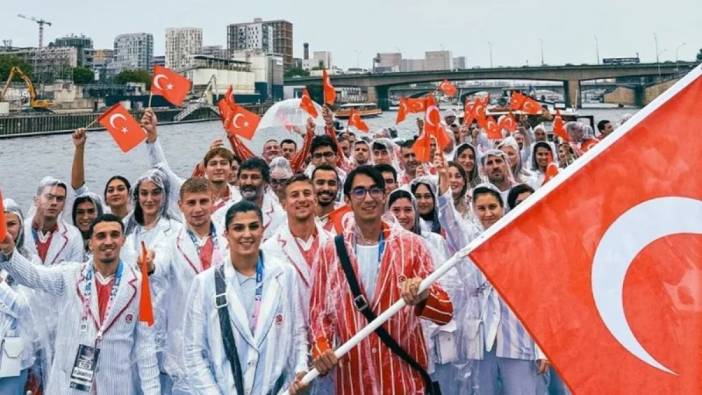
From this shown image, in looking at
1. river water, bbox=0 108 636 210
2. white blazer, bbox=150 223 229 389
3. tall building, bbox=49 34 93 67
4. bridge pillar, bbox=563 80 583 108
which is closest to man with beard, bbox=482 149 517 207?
white blazer, bbox=150 223 229 389

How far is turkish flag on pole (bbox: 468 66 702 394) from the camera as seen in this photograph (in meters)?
2.82

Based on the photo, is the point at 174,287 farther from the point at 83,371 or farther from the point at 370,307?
the point at 370,307

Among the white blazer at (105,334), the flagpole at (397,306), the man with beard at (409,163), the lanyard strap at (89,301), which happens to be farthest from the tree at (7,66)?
the flagpole at (397,306)

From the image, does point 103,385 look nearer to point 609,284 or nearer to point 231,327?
point 231,327

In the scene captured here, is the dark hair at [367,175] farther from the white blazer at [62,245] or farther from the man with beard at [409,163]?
the man with beard at [409,163]

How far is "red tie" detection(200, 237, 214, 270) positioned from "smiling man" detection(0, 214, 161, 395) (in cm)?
57

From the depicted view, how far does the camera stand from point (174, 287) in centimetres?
478

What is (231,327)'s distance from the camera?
3561 millimetres

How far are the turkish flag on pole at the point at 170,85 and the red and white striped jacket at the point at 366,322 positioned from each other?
20.0ft

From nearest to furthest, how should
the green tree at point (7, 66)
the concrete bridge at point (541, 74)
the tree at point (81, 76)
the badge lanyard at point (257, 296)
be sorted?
1. the badge lanyard at point (257, 296)
2. the concrete bridge at point (541, 74)
3. the green tree at point (7, 66)
4. the tree at point (81, 76)

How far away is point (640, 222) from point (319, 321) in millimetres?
1737

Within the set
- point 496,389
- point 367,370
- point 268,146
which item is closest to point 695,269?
point 367,370

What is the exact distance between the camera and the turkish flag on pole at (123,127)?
25.6ft

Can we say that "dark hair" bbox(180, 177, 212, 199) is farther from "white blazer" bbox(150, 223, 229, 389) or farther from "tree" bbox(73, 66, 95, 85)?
"tree" bbox(73, 66, 95, 85)
